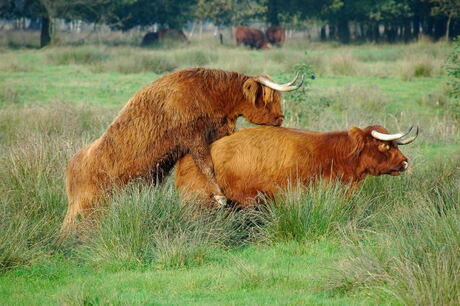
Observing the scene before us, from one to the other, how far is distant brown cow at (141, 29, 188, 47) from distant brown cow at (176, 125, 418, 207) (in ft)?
130

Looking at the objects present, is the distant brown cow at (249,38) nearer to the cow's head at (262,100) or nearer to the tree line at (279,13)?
the tree line at (279,13)

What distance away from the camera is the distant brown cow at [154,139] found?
893 cm

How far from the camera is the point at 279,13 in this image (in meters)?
56.8

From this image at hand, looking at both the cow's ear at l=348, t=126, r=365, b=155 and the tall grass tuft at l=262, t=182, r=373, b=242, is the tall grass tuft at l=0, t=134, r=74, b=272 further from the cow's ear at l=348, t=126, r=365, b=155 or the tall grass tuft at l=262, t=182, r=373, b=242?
the cow's ear at l=348, t=126, r=365, b=155

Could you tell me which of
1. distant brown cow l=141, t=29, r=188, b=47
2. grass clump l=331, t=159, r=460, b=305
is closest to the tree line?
distant brown cow l=141, t=29, r=188, b=47

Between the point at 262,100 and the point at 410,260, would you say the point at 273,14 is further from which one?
the point at 410,260

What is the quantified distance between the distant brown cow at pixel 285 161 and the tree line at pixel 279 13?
34658 mm

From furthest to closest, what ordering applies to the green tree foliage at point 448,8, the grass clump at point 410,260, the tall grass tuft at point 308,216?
the green tree foliage at point 448,8
the tall grass tuft at point 308,216
the grass clump at point 410,260

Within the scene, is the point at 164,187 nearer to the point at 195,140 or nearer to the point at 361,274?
the point at 195,140

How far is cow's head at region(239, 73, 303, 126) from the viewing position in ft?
30.7

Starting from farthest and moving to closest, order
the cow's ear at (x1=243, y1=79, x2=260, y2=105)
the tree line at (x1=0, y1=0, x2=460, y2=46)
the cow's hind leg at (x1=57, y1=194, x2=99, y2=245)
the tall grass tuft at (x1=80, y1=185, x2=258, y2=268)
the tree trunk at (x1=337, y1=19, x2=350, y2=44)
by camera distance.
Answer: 1. the tree trunk at (x1=337, y1=19, x2=350, y2=44)
2. the tree line at (x1=0, y1=0, x2=460, y2=46)
3. the cow's ear at (x1=243, y1=79, x2=260, y2=105)
4. the cow's hind leg at (x1=57, y1=194, x2=99, y2=245)
5. the tall grass tuft at (x1=80, y1=185, x2=258, y2=268)

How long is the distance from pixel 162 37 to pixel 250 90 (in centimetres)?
4151

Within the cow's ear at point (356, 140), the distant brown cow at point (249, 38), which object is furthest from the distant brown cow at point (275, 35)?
the cow's ear at point (356, 140)

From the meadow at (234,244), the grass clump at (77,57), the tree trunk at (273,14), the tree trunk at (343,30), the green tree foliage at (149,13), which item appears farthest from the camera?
the tree trunk at (273,14)
